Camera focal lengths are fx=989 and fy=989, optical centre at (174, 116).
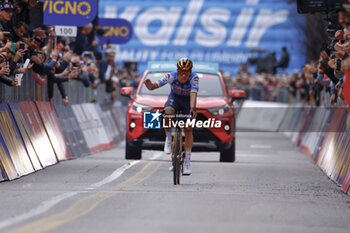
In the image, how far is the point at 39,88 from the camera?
1966 cm

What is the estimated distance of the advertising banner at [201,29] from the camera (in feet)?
243

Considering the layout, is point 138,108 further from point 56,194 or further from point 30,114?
point 56,194

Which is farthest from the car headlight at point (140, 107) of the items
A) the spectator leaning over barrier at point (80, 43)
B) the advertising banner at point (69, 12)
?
the spectator leaning over barrier at point (80, 43)

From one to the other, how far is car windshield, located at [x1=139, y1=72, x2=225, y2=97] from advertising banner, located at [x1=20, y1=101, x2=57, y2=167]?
2796 millimetres

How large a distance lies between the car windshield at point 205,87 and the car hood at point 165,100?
31 cm

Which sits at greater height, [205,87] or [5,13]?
[5,13]

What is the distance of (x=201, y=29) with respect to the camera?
2963 inches

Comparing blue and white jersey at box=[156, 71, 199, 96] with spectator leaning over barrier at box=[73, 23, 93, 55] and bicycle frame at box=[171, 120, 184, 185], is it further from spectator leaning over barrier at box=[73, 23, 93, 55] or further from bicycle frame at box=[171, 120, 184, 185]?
spectator leaning over barrier at box=[73, 23, 93, 55]

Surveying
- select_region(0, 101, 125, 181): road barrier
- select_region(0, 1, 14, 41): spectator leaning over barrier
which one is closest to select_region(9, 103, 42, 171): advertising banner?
select_region(0, 101, 125, 181): road barrier

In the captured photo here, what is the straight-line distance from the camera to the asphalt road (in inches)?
374

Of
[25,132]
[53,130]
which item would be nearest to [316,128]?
[53,130]

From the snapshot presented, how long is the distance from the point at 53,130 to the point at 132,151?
5.60 feet

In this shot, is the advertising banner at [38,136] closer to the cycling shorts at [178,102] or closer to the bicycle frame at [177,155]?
the cycling shorts at [178,102]

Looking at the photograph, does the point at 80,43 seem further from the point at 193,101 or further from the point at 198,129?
the point at 193,101
